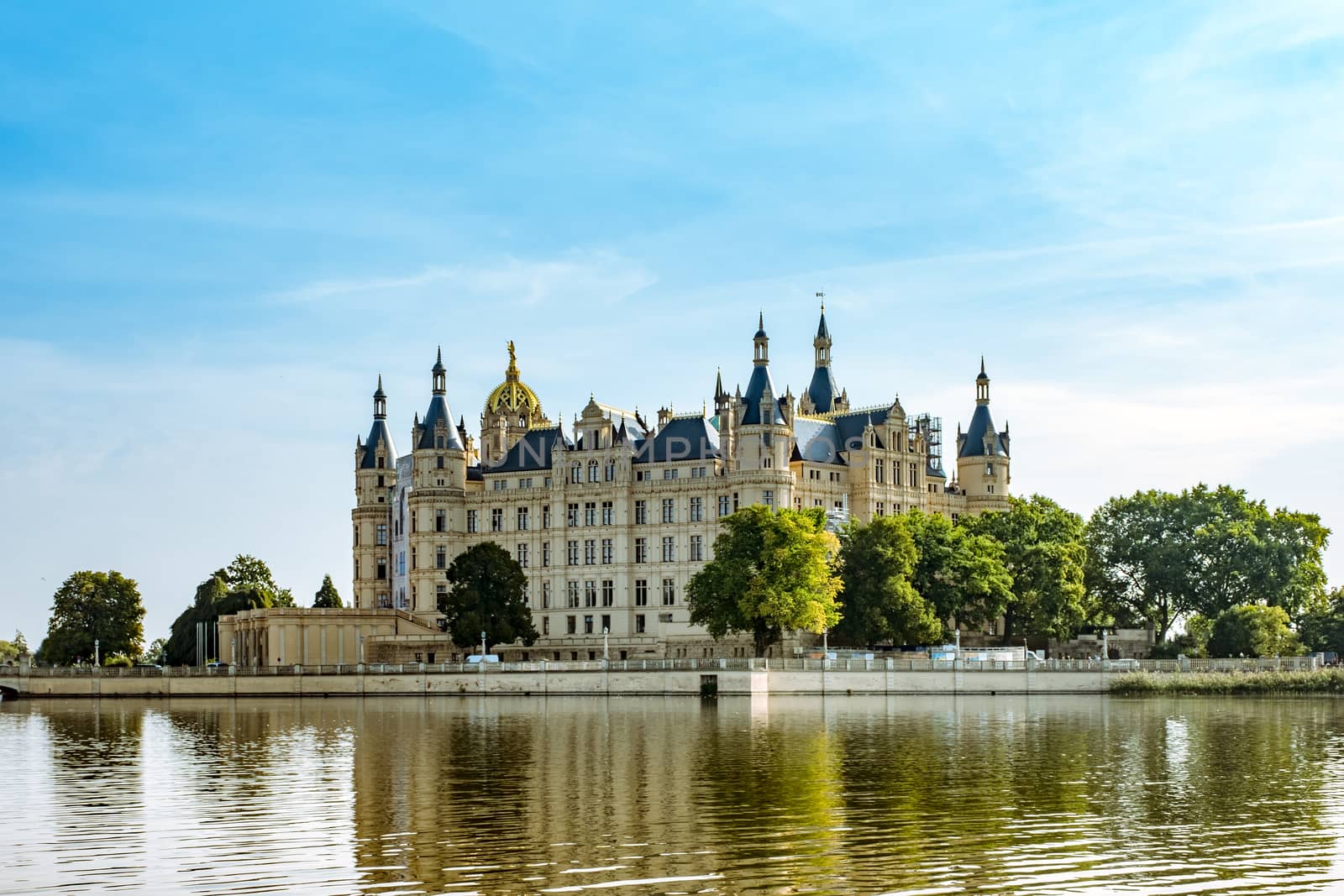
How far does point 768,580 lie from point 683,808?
60632 mm

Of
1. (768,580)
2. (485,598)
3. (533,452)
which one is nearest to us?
(768,580)

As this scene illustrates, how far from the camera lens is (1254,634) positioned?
335ft

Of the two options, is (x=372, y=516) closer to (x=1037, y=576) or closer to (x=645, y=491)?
(x=645, y=491)

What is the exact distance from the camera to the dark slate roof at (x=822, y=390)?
13738cm

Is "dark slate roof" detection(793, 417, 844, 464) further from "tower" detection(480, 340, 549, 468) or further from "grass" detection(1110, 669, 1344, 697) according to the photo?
"grass" detection(1110, 669, 1344, 697)

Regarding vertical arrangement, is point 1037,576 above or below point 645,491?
below

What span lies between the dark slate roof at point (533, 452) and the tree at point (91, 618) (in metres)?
26.8

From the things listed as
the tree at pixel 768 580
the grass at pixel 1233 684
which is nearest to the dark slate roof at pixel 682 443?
the tree at pixel 768 580

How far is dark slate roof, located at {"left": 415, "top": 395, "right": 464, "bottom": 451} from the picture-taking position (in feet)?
428

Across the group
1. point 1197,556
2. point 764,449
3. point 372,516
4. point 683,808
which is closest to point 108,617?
point 372,516

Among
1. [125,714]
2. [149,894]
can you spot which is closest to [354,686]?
[125,714]

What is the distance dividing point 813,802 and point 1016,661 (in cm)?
5788

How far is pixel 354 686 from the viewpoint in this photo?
97.1 metres

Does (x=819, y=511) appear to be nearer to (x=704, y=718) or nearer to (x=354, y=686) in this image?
(x=354, y=686)
